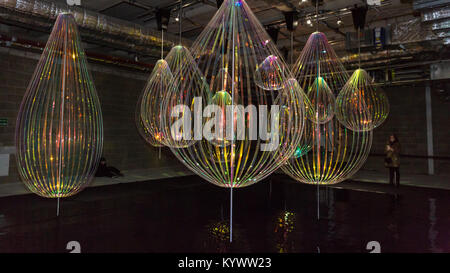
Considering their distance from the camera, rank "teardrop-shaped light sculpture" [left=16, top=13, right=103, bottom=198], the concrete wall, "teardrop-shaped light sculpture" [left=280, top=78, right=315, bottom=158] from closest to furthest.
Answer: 1. "teardrop-shaped light sculpture" [left=280, top=78, right=315, bottom=158]
2. "teardrop-shaped light sculpture" [left=16, top=13, right=103, bottom=198]
3. the concrete wall

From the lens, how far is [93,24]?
5.76 m

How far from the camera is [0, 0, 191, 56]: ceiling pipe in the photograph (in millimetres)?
4938

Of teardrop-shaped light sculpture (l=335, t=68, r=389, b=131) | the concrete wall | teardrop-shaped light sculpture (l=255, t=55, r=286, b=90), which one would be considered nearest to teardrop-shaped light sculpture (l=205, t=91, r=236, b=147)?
teardrop-shaped light sculpture (l=255, t=55, r=286, b=90)

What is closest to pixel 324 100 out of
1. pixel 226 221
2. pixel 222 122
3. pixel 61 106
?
pixel 226 221

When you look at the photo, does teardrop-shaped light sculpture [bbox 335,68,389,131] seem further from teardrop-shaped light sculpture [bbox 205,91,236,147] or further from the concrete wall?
the concrete wall

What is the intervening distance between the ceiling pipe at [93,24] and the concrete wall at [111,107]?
2.78m

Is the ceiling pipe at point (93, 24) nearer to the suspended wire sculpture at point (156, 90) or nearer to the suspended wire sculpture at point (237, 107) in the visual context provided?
the suspended wire sculpture at point (156, 90)

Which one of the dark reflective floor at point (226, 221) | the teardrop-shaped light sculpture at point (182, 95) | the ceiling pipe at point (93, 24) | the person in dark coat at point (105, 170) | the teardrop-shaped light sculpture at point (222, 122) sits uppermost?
the ceiling pipe at point (93, 24)

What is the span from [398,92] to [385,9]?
428 cm

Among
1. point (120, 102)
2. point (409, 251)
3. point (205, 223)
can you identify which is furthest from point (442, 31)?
point (120, 102)

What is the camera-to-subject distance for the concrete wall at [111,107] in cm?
744

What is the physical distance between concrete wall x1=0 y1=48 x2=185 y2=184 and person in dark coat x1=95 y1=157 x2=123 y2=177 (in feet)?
1.99

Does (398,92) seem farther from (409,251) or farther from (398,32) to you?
(409,251)

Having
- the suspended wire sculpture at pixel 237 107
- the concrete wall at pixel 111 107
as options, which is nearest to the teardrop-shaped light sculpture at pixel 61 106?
the suspended wire sculpture at pixel 237 107
